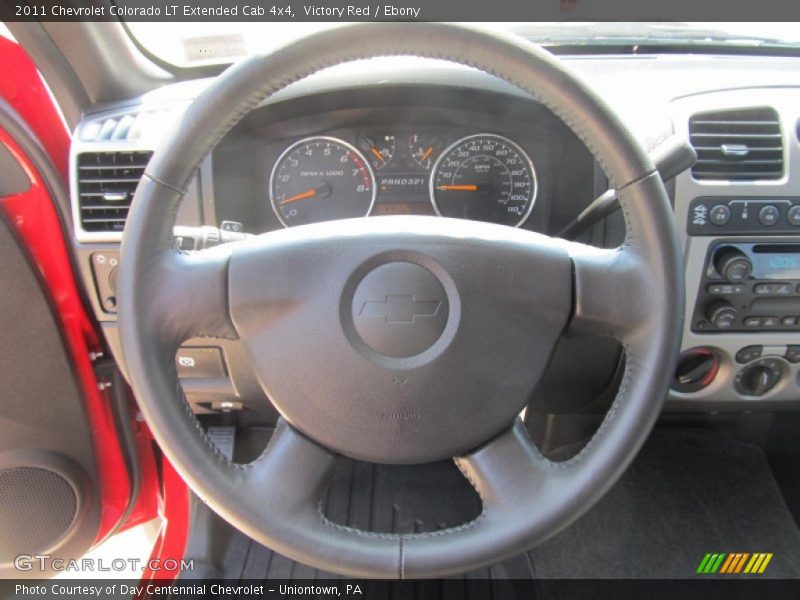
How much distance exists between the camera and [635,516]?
6.26ft

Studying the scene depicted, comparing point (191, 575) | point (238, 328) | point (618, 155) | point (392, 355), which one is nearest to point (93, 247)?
point (238, 328)

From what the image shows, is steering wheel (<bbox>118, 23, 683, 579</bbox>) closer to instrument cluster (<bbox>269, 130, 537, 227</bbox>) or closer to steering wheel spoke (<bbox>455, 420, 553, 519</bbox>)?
steering wheel spoke (<bbox>455, 420, 553, 519</bbox>)

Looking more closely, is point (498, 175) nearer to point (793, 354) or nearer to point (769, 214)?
point (769, 214)

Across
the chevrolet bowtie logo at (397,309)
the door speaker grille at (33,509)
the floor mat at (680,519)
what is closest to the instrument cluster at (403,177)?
the chevrolet bowtie logo at (397,309)

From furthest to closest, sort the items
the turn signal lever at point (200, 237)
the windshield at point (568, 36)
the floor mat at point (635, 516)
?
1. the floor mat at point (635, 516)
2. the windshield at point (568, 36)
3. the turn signal lever at point (200, 237)

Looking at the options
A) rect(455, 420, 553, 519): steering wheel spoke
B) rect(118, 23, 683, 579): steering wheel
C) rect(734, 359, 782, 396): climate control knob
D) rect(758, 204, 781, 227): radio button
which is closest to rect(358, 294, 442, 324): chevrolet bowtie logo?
rect(118, 23, 683, 579): steering wheel

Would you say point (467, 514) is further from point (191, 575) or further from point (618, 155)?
point (618, 155)

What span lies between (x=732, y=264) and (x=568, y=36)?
2.06 feet

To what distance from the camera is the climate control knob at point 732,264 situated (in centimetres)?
Result: 133

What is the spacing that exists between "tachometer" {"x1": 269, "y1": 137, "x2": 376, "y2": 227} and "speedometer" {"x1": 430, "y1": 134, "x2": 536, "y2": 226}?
154 mm

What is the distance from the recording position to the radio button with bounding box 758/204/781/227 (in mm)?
1339

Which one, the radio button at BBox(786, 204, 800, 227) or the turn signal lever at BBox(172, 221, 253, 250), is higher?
the turn signal lever at BBox(172, 221, 253, 250)

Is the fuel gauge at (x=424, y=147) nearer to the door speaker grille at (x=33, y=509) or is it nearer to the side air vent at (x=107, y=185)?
the side air vent at (x=107, y=185)

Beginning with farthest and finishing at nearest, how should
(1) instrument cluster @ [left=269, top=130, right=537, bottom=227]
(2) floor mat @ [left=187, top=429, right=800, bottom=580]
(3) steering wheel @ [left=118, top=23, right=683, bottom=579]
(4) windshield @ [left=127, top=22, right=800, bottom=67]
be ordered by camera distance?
(2) floor mat @ [left=187, top=429, right=800, bottom=580], (4) windshield @ [left=127, top=22, right=800, bottom=67], (1) instrument cluster @ [left=269, top=130, right=537, bottom=227], (3) steering wheel @ [left=118, top=23, right=683, bottom=579]
